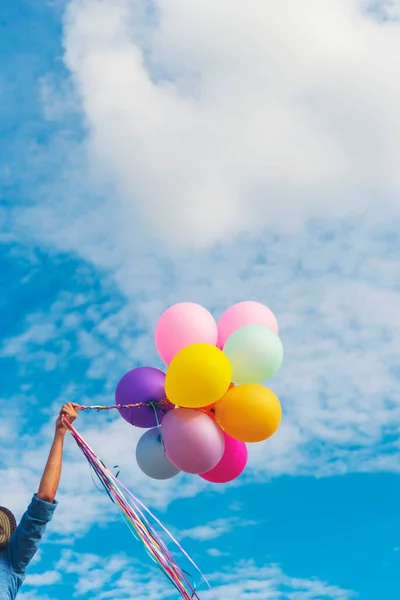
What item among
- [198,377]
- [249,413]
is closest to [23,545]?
[198,377]

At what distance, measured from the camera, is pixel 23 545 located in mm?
2750

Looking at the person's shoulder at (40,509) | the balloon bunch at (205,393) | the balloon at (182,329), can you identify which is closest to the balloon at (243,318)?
the balloon bunch at (205,393)

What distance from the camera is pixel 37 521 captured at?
279 cm

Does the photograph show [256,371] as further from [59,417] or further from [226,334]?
[59,417]

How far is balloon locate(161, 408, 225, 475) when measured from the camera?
5.08 metres

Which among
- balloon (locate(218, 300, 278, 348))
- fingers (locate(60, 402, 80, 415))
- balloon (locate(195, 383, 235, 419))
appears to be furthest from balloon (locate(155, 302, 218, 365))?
fingers (locate(60, 402, 80, 415))

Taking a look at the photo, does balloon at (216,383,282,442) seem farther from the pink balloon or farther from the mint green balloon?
the pink balloon

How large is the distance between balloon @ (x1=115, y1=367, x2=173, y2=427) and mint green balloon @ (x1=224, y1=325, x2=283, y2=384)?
0.65 meters

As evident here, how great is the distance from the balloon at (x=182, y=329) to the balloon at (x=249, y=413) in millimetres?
595

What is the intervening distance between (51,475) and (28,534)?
0.27 meters

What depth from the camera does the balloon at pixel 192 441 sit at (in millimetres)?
5082

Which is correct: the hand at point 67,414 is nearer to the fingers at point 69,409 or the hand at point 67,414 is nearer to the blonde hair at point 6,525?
the fingers at point 69,409

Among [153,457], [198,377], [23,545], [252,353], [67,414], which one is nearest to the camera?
[23,545]

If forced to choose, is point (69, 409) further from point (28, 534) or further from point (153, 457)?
point (153, 457)
